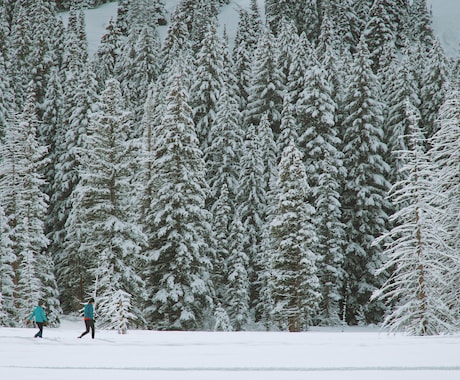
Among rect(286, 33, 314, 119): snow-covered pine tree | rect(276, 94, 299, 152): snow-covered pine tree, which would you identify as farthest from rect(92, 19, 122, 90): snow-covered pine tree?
rect(276, 94, 299, 152): snow-covered pine tree

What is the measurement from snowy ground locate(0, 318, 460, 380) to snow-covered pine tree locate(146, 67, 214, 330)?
1218 centimetres

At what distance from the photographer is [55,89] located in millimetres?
47281

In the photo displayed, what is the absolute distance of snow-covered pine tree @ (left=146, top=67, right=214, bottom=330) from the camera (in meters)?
27.4

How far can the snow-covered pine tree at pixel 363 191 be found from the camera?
3792cm

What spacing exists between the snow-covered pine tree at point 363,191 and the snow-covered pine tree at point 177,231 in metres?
14.0

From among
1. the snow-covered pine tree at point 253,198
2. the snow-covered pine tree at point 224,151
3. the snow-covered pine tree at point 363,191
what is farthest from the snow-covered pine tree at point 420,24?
the snow-covered pine tree at point 253,198

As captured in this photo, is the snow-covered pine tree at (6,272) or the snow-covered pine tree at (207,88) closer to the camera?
the snow-covered pine tree at (6,272)

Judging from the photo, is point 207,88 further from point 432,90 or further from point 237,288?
point 432,90

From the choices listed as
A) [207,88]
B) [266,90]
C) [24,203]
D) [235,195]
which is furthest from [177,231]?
[266,90]

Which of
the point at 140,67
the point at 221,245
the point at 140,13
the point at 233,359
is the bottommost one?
the point at 233,359

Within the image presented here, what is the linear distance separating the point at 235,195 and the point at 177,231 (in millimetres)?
15445

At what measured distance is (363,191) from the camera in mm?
39312

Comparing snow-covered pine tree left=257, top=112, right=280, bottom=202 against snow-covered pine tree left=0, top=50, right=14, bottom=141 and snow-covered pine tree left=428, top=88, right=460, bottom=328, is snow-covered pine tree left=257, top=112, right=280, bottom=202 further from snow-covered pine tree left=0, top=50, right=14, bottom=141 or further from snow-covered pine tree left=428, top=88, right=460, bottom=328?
snow-covered pine tree left=0, top=50, right=14, bottom=141

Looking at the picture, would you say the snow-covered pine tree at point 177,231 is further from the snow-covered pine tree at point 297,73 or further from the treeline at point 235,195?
the snow-covered pine tree at point 297,73
